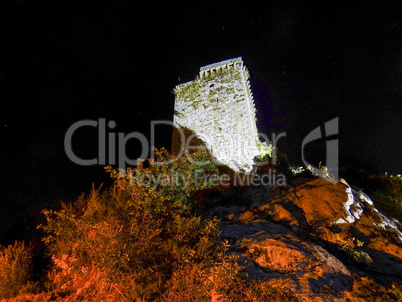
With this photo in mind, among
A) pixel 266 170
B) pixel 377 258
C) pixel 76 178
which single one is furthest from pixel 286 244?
pixel 76 178

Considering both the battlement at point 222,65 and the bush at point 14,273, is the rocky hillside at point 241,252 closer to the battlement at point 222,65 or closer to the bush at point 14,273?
the bush at point 14,273

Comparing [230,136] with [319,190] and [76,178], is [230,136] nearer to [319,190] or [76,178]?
[319,190]

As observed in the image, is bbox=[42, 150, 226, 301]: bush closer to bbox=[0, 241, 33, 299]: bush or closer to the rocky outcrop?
bbox=[0, 241, 33, 299]: bush

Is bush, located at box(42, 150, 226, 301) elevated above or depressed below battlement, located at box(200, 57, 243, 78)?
below

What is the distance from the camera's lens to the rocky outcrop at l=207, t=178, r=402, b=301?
168 inches

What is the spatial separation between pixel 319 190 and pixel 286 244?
3.80 metres

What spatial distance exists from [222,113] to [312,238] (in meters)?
8.61

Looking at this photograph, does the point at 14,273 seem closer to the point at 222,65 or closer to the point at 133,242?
the point at 133,242

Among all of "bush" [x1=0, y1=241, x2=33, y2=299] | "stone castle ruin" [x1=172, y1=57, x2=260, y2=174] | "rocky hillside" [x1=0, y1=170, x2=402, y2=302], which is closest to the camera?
"rocky hillside" [x1=0, y1=170, x2=402, y2=302]

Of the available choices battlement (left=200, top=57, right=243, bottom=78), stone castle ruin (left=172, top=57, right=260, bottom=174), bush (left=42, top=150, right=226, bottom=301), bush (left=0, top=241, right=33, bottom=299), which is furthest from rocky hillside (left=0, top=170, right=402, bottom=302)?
battlement (left=200, top=57, right=243, bottom=78)

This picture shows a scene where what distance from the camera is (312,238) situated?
600 cm

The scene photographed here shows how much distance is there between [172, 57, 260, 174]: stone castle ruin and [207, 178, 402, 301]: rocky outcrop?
127 inches

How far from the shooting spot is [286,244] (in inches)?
199

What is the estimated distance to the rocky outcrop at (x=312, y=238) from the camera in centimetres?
427
